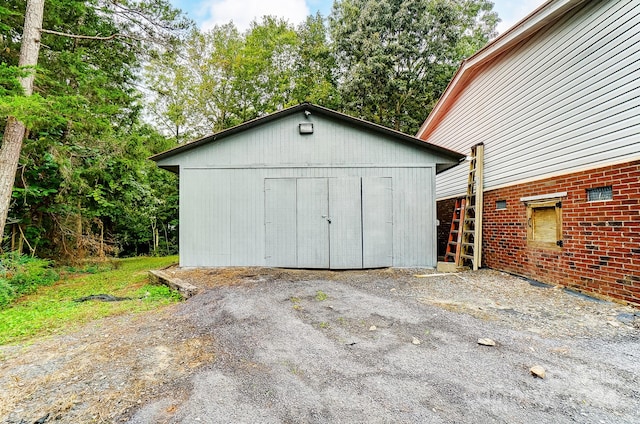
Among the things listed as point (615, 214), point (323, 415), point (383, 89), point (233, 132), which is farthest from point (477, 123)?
point (383, 89)

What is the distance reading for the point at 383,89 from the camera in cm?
1641

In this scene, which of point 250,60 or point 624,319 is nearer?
point 624,319

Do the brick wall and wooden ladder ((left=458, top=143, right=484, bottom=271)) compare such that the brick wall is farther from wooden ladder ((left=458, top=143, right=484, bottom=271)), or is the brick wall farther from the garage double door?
the garage double door

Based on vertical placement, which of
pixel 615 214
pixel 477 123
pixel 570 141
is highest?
pixel 477 123

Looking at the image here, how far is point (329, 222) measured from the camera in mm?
6508

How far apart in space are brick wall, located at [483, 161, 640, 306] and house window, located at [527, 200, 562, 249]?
9 centimetres

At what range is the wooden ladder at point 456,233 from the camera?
22.6 ft

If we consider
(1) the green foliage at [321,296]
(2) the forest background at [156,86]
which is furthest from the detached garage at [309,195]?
(2) the forest background at [156,86]

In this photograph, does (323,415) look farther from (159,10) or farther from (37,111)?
(159,10)

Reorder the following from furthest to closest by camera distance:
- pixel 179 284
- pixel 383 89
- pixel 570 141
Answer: pixel 383 89 < pixel 179 284 < pixel 570 141

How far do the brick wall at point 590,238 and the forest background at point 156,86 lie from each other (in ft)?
28.3

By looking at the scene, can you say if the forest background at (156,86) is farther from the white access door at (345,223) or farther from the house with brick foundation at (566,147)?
the house with brick foundation at (566,147)

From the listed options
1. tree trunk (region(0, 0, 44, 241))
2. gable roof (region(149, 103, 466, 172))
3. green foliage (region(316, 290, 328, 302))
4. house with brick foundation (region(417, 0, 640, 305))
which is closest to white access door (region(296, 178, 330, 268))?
gable roof (region(149, 103, 466, 172))

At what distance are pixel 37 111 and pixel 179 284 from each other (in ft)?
12.2
